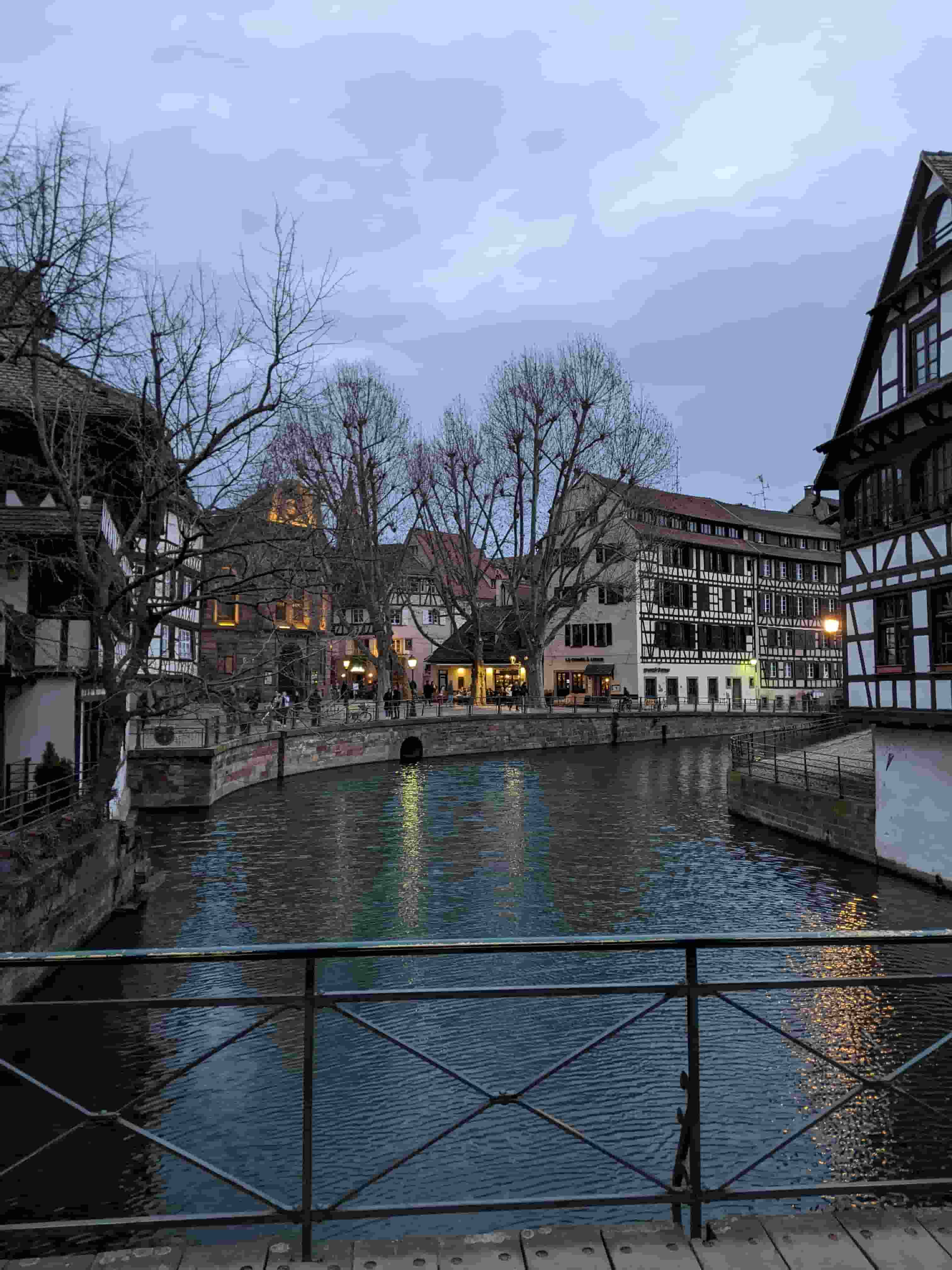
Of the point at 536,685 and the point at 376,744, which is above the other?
the point at 536,685

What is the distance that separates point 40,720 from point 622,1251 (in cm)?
1797

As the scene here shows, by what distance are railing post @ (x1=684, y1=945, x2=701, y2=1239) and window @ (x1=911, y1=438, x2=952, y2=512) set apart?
1579 cm

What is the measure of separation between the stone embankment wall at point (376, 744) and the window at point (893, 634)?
1863 cm

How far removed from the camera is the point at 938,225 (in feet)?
58.5

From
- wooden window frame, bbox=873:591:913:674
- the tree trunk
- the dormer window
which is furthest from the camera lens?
the tree trunk

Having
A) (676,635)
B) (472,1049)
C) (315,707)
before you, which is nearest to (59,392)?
(472,1049)

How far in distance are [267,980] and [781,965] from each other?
23.5 feet

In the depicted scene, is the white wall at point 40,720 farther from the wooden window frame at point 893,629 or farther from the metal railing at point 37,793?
the wooden window frame at point 893,629

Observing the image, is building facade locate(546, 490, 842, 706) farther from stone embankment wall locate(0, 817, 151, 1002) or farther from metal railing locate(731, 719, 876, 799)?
stone embankment wall locate(0, 817, 151, 1002)

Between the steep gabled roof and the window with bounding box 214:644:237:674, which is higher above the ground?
the steep gabled roof

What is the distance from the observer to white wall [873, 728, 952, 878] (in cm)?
1681

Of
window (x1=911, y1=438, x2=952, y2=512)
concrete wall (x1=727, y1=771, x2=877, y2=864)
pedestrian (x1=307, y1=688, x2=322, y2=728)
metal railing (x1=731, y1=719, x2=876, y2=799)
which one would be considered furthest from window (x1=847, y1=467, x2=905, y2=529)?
pedestrian (x1=307, y1=688, x2=322, y2=728)

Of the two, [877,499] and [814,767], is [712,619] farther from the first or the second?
[877,499]

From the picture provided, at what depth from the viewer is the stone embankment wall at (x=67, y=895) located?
36.4 ft
